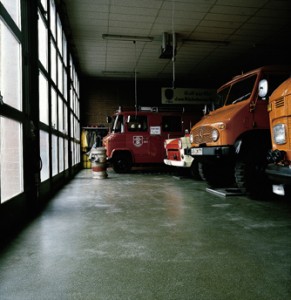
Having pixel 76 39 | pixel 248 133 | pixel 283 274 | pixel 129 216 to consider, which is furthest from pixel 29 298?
pixel 76 39

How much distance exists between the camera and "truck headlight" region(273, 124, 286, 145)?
3121mm

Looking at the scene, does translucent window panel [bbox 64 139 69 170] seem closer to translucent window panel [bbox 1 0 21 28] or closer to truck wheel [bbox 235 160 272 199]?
translucent window panel [bbox 1 0 21 28]

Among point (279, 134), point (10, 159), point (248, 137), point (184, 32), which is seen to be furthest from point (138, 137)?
point (279, 134)

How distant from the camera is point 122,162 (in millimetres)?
10117

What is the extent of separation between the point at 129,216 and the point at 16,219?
137 cm

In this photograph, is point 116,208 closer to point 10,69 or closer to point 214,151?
point 214,151

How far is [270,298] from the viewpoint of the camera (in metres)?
1.65

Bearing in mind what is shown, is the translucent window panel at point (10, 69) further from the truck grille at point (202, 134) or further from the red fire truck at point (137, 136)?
the red fire truck at point (137, 136)

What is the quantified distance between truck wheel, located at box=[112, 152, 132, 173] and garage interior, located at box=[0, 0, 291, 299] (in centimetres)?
205

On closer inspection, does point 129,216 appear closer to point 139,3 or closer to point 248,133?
point 248,133

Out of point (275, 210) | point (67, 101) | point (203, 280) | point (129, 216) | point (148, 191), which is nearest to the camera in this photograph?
point (203, 280)

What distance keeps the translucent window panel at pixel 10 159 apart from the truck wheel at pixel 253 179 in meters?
3.44

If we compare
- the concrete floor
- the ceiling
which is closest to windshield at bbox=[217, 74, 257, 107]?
the concrete floor

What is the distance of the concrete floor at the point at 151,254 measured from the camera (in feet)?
5.80
